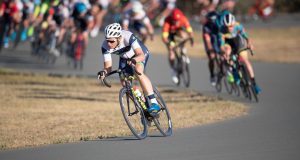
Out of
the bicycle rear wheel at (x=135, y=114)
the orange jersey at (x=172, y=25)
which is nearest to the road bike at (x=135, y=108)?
the bicycle rear wheel at (x=135, y=114)

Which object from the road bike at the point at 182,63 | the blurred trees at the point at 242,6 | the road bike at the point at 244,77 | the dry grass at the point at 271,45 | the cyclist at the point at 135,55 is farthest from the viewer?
the blurred trees at the point at 242,6

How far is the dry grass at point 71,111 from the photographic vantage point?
1579cm

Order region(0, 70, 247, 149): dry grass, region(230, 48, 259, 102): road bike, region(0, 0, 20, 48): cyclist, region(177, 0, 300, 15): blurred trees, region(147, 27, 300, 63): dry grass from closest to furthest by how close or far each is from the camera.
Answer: region(0, 70, 247, 149): dry grass < region(230, 48, 259, 102): road bike < region(0, 0, 20, 48): cyclist < region(147, 27, 300, 63): dry grass < region(177, 0, 300, 15): blurred trees

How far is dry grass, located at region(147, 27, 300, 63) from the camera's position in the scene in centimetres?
3844

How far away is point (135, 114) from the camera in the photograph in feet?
44.6

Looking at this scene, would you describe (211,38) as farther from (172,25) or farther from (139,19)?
(139,19)

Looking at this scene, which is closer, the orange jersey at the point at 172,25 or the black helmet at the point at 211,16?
the black helmet at the point at 211,16

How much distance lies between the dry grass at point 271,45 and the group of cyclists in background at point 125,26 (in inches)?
210

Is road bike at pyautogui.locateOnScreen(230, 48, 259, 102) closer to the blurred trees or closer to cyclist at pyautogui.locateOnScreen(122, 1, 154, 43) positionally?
cyclist at pyautogui.locateOnScreen(122, 1, 154, 43)

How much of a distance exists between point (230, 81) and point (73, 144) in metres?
8.32

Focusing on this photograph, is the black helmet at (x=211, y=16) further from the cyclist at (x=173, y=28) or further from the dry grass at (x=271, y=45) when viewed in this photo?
the dry grass at (x=271, y=45)

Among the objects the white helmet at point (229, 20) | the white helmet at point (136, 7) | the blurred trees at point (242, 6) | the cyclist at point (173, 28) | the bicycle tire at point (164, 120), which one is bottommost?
the bicycle tire at point (164, 120)

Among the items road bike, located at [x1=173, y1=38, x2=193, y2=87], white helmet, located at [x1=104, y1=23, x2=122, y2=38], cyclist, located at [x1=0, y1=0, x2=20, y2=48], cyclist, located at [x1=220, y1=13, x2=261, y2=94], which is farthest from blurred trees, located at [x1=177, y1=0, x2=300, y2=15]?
white helmet, located at [x1=104, y1=23, x2=122, y2=38]

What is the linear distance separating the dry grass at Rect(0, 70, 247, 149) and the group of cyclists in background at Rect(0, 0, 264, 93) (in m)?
1.23
